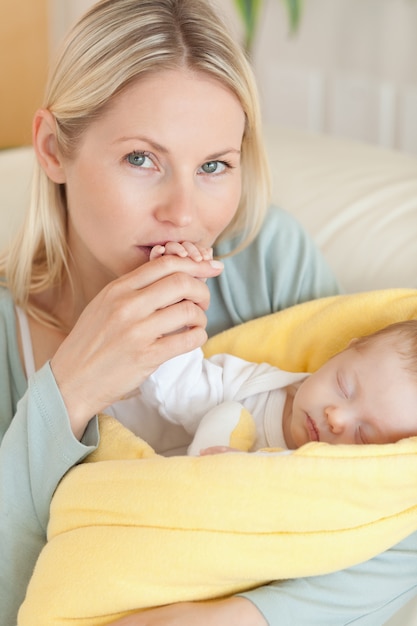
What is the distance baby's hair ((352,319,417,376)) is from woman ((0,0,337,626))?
0.82 ft

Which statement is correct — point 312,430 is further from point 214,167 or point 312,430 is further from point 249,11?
point 249,11

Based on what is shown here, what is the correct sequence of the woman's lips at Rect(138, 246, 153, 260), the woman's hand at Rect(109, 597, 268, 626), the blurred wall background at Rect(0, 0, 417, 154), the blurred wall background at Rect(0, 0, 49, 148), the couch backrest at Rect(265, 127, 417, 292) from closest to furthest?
the woman's hand at Rect(109, 597, 268, 626), the woman's lips at Rect(138, 246, 153, 260), the couch backrest at Rect(265, 127, 417, 292), the blurred wall background at Rect(0, 0, 417, 154), the blurred wall background at Rect(0, 0, 49, 148)

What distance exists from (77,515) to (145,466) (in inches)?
4.4

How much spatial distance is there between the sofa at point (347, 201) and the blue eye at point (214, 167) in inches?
18.8

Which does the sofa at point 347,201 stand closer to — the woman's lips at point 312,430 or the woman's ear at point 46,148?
the woman's ear at point 46,148

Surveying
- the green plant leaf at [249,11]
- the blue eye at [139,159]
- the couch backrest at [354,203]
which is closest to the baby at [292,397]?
the blue eye at [139,159]

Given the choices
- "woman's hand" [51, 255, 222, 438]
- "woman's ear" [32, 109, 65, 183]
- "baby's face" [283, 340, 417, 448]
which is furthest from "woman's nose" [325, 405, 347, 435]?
"woman's ear" [32, 109, 65, 183]

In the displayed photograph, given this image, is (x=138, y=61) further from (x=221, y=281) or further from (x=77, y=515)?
(x=77, y=515)

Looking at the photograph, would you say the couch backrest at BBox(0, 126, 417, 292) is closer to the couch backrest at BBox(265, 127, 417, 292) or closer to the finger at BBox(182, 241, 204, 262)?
the couch backrest at BBox(265, 127, 417, 292)

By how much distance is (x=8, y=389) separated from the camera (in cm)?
145

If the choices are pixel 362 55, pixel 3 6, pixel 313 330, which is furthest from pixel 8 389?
pixel 3 6

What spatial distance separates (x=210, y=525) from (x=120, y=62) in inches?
25.9

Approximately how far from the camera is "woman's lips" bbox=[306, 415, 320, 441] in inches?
50.3

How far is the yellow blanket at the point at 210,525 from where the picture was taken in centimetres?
108
